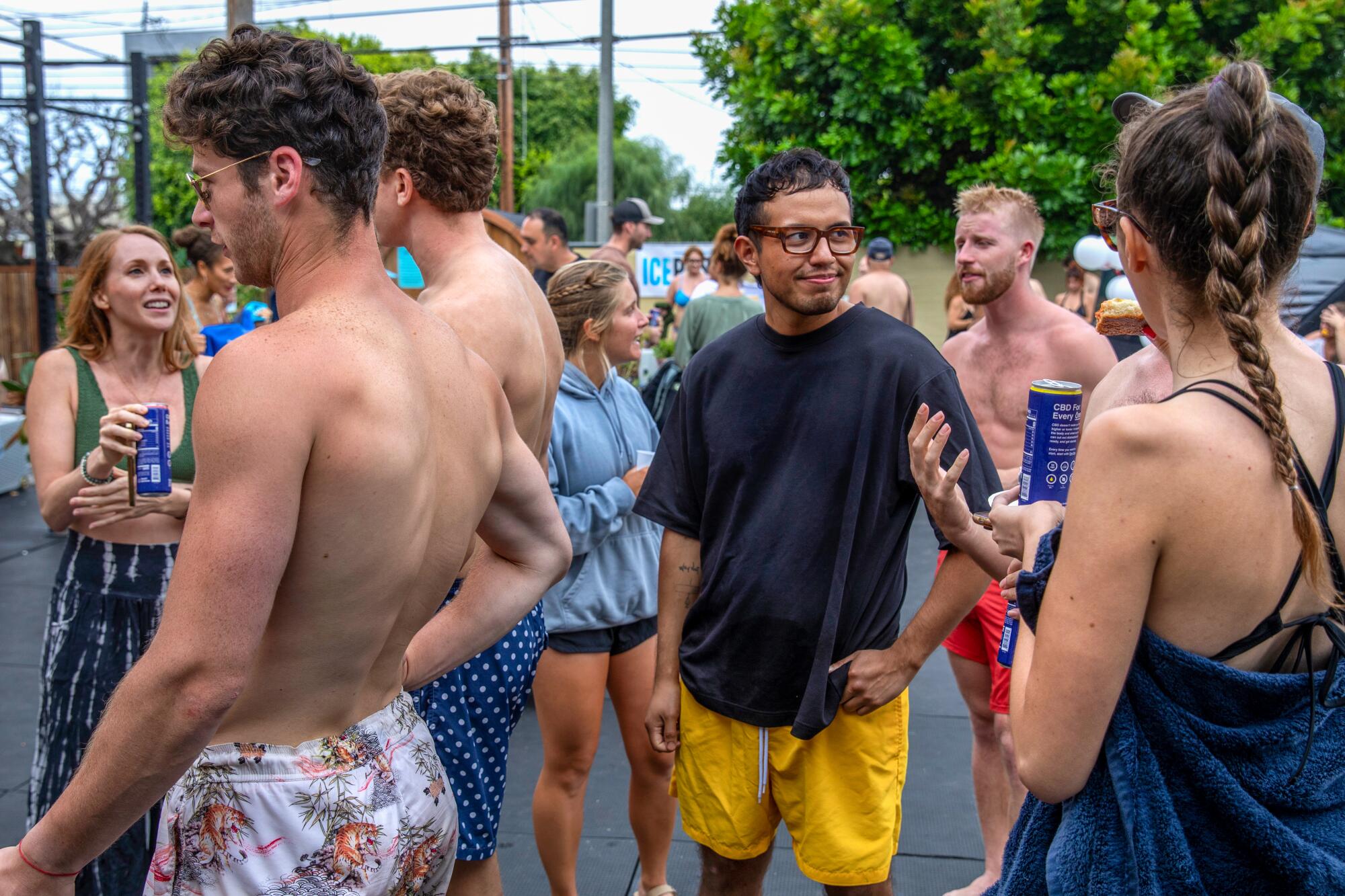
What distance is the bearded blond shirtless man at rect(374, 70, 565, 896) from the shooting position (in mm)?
2451

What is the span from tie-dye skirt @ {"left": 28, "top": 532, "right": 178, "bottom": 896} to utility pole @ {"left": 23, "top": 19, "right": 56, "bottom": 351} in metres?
7.28

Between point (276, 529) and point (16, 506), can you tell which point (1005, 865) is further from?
point (16, 506)

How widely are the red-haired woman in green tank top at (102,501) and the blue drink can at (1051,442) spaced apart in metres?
2.14

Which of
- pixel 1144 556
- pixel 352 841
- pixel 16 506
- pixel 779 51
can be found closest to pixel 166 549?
pixel 352 841

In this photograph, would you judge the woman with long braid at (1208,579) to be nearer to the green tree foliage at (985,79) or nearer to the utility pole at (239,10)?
the utility pole at (239,10)

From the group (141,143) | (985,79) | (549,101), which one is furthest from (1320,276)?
(549,101)

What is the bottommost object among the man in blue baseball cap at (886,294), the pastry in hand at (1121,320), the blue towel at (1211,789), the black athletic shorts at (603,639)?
the black athletic shorts at (603,639)

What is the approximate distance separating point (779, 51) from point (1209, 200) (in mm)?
11102

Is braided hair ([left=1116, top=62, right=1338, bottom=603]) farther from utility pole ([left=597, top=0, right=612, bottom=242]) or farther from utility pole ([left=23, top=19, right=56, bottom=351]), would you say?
utility pole ([left=597, top=0, right=612, bottom=242])

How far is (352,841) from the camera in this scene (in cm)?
155

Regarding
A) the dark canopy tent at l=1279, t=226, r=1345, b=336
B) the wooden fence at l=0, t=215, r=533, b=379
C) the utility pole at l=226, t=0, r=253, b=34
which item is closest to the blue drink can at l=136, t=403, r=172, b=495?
the utility pole at l=226, t=0, r=253, b=34

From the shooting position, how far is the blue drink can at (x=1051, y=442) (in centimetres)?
166

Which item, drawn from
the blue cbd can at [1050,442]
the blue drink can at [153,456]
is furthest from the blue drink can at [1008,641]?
the blue drink can at [153,456]

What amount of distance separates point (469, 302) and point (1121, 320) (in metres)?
1.36
